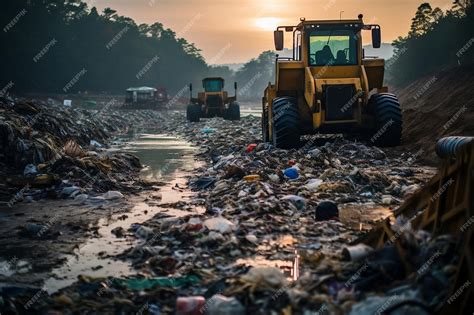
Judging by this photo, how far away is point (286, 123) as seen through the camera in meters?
10.0

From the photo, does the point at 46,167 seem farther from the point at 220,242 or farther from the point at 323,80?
the point at 323,80

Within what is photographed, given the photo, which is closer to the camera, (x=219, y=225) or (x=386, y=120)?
(x=219, y=225)

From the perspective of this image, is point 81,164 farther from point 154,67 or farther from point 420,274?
point 154,67

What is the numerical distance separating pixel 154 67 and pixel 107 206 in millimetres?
75984

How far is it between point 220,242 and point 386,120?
6.59m

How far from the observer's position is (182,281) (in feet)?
12.1

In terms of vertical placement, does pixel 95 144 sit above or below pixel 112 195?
above

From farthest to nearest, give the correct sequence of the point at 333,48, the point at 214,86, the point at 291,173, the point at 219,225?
the point at 214,86, the point at 333,48, the point at 291,173, the point at 219,225

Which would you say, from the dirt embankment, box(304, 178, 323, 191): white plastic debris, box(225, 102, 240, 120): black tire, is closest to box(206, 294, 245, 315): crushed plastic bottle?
box(304, 178, 323, 191): white plastic debris

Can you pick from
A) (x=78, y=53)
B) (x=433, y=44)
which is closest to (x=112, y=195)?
(x=433, y=44)

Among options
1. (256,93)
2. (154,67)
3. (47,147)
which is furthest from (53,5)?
(256,93)

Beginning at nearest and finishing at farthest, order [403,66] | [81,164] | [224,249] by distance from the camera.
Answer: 1. [224,249]
2. [81,164]
3. [403,66]

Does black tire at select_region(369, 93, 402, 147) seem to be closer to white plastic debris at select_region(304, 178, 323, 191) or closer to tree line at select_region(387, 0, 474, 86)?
white plastic debris at select_region(304, 178, 323, 191)

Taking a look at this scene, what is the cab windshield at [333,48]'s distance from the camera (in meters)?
10.4
